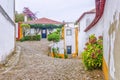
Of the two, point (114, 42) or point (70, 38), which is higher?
point (70, 38)

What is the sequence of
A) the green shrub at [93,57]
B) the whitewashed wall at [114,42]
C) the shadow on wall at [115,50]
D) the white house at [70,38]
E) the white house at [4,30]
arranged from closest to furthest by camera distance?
the shadow on wall at [115,50]
the whitewashed wall at [114,42]
the green shrub at [93,57]
the white house at [4,30]
the white house at [70,38]

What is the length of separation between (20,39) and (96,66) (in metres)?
27.5

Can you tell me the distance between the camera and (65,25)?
43.2 m

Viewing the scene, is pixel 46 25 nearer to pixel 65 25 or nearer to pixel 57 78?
pixel 65 25

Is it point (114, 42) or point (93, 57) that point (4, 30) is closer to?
point (93, 57)

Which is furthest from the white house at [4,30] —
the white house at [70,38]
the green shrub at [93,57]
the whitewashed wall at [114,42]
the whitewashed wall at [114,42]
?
the white house at [70,38]

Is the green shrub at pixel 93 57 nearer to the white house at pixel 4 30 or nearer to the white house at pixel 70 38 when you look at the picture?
the white house at pixel 4 30

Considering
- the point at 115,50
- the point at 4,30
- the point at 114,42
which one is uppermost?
the point at 4,30

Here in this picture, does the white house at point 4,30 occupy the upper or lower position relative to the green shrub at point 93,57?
upper

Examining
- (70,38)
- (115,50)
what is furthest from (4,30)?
(70,38)

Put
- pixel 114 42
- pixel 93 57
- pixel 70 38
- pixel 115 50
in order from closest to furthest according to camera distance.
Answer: pixel 115 50, pixel 114 42, pixel 93 57, pixel 70 38

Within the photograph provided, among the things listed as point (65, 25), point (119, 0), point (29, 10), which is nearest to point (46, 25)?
point (65, 25)

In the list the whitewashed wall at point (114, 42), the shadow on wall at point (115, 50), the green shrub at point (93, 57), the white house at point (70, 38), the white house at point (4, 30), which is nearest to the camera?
the shadow on wall at point (115, 50)

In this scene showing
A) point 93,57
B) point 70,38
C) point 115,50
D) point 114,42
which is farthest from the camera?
point 70,38
